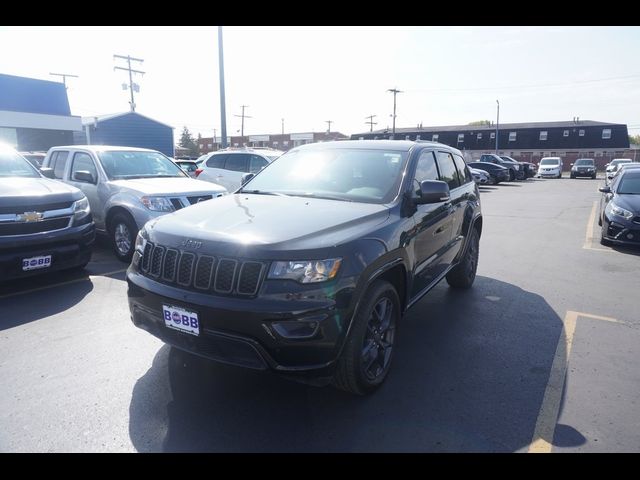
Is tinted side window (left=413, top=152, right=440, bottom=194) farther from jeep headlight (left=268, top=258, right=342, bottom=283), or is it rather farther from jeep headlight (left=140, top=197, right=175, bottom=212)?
jeep headlight (left=140, top=197, right=175, bottom=212)

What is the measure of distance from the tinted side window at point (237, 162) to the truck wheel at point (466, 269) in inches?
283

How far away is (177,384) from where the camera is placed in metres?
3.22

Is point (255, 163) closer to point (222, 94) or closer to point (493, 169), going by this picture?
point (222, 94)

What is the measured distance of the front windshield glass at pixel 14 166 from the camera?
19.9 feet

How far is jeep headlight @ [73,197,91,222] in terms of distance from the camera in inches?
223

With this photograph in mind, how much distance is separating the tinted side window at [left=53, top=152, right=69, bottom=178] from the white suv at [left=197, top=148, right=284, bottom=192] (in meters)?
4.00

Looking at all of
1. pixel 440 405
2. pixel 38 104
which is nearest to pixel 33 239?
pixel 440 405

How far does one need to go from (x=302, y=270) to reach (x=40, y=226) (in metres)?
4.22

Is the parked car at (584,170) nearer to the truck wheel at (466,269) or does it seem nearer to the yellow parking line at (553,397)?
the truck wheel at (466,269)

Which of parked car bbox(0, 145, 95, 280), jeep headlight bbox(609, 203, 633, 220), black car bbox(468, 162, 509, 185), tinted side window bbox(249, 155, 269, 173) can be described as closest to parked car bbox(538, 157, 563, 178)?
black car bbox(468, 162, 509, 185)

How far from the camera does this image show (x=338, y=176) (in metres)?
3.92

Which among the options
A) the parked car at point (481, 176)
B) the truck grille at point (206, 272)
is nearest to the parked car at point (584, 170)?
the parked car at point (481, 176)

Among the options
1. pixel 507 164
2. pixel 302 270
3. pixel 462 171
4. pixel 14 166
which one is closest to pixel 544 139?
pixel 507 164
